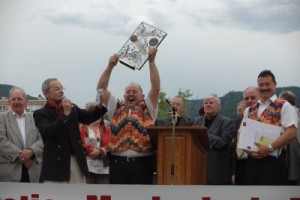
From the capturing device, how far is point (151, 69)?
673cm

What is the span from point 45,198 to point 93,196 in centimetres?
41

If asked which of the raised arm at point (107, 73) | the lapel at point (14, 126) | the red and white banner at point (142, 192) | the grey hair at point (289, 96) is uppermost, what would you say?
the raised arm at point (107, 73)

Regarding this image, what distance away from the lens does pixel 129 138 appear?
21.9 feet

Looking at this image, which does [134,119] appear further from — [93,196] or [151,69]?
[93,196]

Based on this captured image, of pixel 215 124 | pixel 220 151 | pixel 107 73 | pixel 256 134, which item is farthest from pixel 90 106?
pixel 256 134

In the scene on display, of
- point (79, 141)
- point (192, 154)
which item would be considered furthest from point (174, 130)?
point (79, 141)

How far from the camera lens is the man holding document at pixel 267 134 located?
20.5ft

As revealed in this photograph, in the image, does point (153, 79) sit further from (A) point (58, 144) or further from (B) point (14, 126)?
(B) point (14, 126)

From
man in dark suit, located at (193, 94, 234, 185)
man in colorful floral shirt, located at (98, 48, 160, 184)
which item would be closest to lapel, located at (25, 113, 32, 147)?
man in colorful floral shirt, located at (98, 48, 160, 184)

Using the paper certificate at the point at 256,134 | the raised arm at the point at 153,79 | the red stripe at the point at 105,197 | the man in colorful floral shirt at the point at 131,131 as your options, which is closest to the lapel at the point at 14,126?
the man in colorful floral shirt at the point at 131,131

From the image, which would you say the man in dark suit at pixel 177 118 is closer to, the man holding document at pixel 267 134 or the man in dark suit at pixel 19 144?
the man holding document at pixel 267 134

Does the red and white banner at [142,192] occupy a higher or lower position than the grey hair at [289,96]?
lower

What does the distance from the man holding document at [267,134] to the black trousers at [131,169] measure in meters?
1.09

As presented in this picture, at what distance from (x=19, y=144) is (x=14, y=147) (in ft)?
0.42
